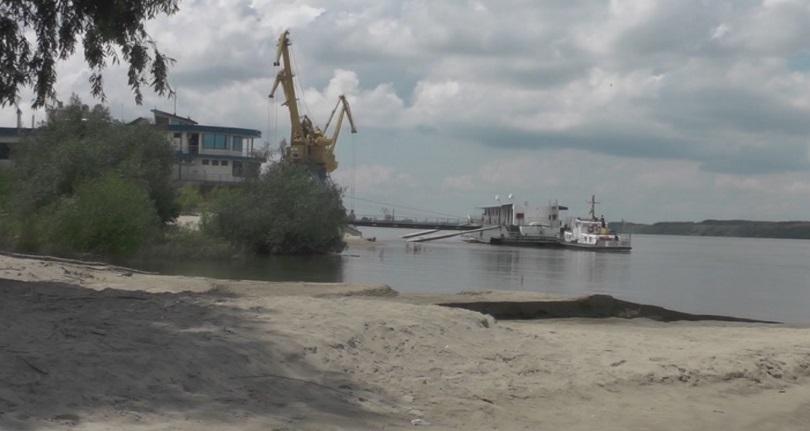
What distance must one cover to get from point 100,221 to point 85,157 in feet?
34.4

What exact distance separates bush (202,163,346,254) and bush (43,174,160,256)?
16.9 m

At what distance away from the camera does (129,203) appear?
40750mm

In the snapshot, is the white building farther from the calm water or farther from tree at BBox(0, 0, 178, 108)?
tree at BBox(0, 0, 178, 108)

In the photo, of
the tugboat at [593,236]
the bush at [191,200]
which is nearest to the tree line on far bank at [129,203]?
the bush at [191,200]

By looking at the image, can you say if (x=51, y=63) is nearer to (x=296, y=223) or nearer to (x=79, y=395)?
(x=79, y=395)

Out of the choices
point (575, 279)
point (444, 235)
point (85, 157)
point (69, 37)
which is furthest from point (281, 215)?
point (444, 235)

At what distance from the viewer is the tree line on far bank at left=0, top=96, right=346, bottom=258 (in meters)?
39.6

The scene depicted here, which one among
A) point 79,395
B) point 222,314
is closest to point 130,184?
point 222,314

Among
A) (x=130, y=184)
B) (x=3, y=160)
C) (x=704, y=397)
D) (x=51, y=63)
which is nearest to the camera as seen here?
(x=704, y=397)

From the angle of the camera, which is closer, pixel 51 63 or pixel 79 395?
pixel 79 395

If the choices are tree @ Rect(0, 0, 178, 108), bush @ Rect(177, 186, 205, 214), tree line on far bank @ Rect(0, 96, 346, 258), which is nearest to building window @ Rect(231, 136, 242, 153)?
bush @ Rect(177, 186, 205, 214)

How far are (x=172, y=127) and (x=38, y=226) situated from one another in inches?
2054

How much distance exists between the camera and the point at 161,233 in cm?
5000

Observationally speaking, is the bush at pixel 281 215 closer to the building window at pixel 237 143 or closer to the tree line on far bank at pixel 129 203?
the tree line on far bank at pixel 129 203
